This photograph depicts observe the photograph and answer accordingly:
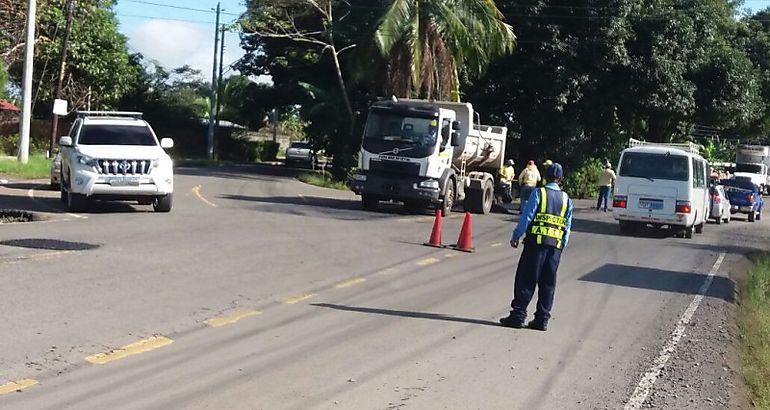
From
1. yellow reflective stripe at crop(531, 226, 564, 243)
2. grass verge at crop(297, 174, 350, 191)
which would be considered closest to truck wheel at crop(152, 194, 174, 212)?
yellow reflective stripe at crop(531, 226, 564, 243)

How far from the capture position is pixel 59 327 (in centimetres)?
866

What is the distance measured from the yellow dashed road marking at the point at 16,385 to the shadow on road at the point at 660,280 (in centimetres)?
945

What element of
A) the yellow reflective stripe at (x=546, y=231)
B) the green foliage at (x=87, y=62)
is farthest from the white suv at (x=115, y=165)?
the green foliage at (x=87, y=62)

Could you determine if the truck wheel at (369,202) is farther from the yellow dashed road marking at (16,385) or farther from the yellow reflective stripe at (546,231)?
the yellow dashed road marking at (16,385)

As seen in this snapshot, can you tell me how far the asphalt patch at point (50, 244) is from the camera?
13.3 m

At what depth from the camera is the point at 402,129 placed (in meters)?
23.9

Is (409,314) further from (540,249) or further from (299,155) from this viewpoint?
(299,155)

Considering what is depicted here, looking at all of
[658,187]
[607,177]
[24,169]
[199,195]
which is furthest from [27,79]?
[607,177]

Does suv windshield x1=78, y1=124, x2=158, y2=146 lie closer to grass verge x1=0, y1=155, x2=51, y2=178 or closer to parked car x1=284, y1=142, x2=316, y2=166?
grass verge x1=0, y1=155, x2=51, y2=178

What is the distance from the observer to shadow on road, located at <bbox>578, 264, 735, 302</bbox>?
46.8ft

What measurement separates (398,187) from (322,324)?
14.4 meters

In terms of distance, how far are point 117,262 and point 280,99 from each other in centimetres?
3807

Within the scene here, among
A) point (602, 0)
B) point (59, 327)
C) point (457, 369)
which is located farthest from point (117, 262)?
point (602, 0)

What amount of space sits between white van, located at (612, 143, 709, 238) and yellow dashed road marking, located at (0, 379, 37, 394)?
1935 cm
